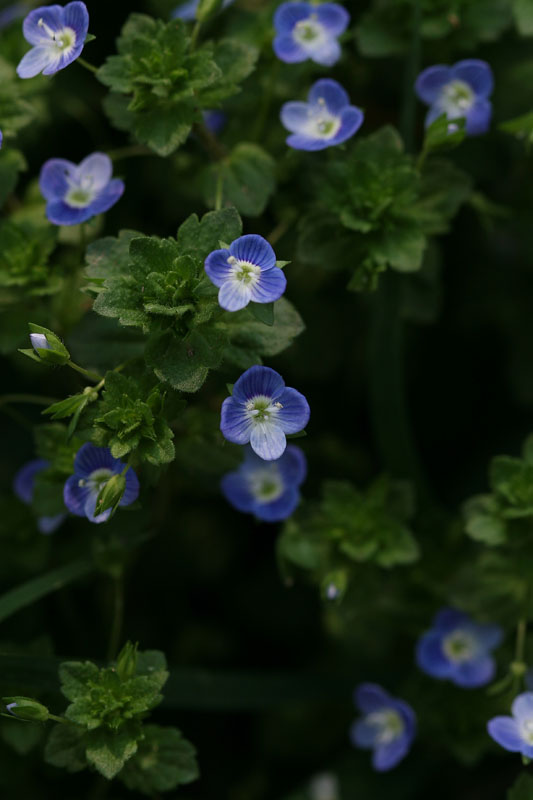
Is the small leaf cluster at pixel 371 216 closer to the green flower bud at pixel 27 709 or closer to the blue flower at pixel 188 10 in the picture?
the blue flower at pixel 188 10

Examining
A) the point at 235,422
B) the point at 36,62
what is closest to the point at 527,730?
the point at 235,422

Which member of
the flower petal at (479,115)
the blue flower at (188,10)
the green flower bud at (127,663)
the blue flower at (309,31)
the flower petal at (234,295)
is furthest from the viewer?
the blue flower at (188,10)

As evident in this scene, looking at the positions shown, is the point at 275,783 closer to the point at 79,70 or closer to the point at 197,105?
the point at 197,105

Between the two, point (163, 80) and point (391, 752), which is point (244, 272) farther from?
point (391, 752)

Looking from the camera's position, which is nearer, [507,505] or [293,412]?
[293,412]

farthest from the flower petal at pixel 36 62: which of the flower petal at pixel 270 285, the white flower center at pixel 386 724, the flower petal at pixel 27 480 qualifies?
the white flower center at pixel 386 724
